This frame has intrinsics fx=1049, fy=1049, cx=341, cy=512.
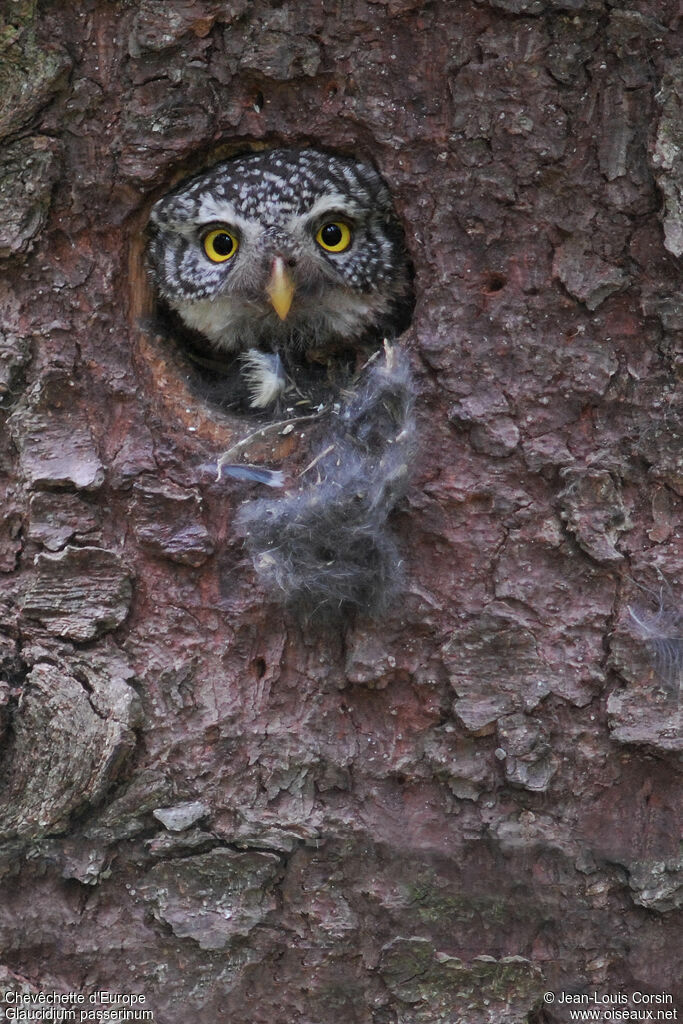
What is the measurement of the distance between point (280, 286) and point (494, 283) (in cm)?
75

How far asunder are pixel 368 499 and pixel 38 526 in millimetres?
811

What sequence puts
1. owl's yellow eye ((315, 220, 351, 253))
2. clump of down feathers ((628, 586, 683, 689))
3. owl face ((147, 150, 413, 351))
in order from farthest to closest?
1. owl's yellow eye ((315, 220, 351, 253))
2. owl face ((147, 150, 413, 351))
3. clump of down feathers ((628, 586, 683, 689))

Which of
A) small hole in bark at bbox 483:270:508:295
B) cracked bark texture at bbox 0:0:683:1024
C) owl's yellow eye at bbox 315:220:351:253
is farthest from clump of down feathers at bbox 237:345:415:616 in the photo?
owl's yellow eye at bbox 315:220:351:253

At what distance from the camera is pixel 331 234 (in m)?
3.19

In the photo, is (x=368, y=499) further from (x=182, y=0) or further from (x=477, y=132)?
(x=182, y=0)

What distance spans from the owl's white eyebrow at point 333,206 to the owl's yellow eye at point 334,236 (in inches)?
2.7

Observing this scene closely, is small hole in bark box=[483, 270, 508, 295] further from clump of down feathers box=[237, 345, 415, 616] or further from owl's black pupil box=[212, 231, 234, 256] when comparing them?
owl's black pupil box=[212, 231, 234, 256]

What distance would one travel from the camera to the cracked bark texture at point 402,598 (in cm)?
240

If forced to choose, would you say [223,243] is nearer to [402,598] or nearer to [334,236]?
[334,236]

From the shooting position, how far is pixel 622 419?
8.09 feet

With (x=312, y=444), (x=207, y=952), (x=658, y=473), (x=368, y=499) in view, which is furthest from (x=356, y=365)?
(x=207, y=952)

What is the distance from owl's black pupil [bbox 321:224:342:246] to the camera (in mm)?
3182

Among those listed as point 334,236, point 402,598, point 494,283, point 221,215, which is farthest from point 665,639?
point 221,215

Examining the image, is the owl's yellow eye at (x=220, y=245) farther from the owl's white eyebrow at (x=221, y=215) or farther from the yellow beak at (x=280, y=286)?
the yellow beak at (x=280, y=286)
